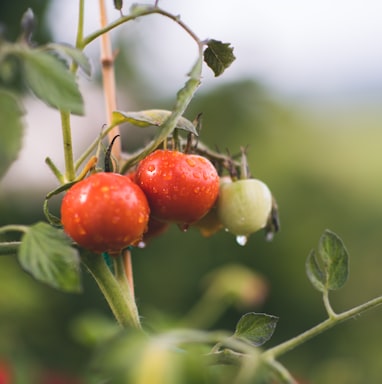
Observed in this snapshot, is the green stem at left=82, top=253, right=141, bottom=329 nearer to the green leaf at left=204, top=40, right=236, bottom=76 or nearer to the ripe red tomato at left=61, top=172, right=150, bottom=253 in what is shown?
the ripe red tomato at left=61, top=172, right=150, bottom=253

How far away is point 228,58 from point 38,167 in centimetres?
254

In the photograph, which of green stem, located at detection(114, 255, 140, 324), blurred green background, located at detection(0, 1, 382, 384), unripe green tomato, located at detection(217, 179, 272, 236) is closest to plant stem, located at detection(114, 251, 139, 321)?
green stem, located at detection(114, 255, 140, 324)

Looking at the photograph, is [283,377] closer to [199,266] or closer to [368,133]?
[199,266]

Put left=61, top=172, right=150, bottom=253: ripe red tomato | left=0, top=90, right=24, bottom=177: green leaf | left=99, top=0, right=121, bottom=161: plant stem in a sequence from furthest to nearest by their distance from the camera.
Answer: left=99, top=0, right=121, bottom=161: plant stem < left=61, top=172, right=150, bottom=253: ripe red tomato < left=0, top=90, right=24, bottom=177: green leaf

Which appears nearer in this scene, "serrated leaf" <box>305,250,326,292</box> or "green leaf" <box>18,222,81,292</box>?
"green leaf" <box>18,222,81,292</box>

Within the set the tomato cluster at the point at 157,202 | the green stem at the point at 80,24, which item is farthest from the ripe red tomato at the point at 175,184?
the green stem at the point at 80,24

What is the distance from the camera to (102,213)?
443 mm

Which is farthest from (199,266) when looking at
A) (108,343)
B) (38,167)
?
(108,343)

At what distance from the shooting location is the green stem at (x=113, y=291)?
1.50 feet

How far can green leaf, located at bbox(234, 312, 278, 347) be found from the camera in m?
0.46

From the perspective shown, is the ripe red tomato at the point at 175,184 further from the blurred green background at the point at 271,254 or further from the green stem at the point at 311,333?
the blurred green background at the point at 271,254

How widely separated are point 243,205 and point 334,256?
0.10 m

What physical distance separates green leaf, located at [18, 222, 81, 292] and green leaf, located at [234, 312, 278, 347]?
0.45 ft

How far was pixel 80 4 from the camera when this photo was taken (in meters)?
0.48
